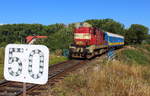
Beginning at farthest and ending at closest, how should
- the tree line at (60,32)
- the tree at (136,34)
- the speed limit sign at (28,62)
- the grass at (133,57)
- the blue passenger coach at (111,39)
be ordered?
the tree at (136,34), the blue passenger coach at (111,39), the tree line at (60,32), the grass at (133,57), the speed limit sign at (28,62)

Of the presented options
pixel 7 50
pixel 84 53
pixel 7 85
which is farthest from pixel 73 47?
pixel 7 50

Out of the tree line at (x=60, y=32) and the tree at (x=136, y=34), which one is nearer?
the tree line at (x=60, y=32)

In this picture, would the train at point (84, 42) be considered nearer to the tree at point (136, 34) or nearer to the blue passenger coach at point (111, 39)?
the blue passenger coach at point (111, 39)

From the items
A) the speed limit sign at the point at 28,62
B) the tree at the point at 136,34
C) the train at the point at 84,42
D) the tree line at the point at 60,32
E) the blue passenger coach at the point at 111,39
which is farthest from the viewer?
the tree at the point at 136,34

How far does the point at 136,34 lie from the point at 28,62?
68675 millimetres

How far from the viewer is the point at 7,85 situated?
807 cm

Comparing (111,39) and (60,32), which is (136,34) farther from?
(60,32)

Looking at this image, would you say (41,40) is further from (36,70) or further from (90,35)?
(36,70)

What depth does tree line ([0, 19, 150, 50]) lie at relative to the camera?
26406mm

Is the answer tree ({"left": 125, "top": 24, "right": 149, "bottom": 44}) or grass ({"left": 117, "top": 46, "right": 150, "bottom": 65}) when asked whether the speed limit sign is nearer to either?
grass ({"left": 117, "top": 46, "right": 150, "bottom": 65})

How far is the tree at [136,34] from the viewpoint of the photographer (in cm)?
6622

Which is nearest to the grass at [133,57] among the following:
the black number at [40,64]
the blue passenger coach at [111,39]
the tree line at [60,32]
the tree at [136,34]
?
the blue passenger coach at [111,39]

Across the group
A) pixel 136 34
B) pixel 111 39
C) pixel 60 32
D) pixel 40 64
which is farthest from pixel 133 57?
pixel 136 34

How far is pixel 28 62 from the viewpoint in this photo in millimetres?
3293
